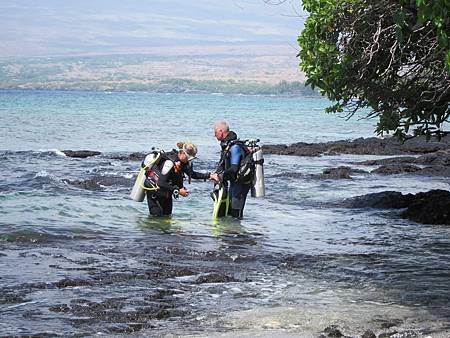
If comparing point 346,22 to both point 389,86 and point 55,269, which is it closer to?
point 389,86

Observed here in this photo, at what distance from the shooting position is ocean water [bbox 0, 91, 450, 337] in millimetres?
9062

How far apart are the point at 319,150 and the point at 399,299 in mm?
25272

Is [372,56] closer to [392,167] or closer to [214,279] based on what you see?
[214,279]

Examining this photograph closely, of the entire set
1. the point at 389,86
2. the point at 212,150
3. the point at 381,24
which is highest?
the point at 381,24

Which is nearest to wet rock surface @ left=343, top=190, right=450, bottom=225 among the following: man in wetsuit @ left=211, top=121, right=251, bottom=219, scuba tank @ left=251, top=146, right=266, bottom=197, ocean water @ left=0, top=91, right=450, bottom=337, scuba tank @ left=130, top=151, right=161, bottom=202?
ocean water @ left=0, top=91, right=450, bottom=337

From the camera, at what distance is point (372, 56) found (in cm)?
1202

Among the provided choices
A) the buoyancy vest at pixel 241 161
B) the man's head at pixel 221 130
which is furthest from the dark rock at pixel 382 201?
the man's head at pixel 221 130

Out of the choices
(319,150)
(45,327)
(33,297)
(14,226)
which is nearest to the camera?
(45,327)

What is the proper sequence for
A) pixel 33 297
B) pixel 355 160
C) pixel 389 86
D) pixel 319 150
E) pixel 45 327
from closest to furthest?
pixel 45 327 < pixel 33 297 < pixel 389 86 < pixel 355 160 < pixel 319 150

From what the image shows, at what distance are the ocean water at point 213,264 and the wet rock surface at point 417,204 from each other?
0.44 meters

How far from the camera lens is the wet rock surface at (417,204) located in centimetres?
1631

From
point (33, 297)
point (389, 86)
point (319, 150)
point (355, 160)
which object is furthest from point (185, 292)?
point (319, 150)

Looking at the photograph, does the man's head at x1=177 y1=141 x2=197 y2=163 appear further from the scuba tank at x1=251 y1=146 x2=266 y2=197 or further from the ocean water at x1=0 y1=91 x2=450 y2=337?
the ocean water at x1=0 y1=91 x2=450 y2=337

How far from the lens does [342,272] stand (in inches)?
464
